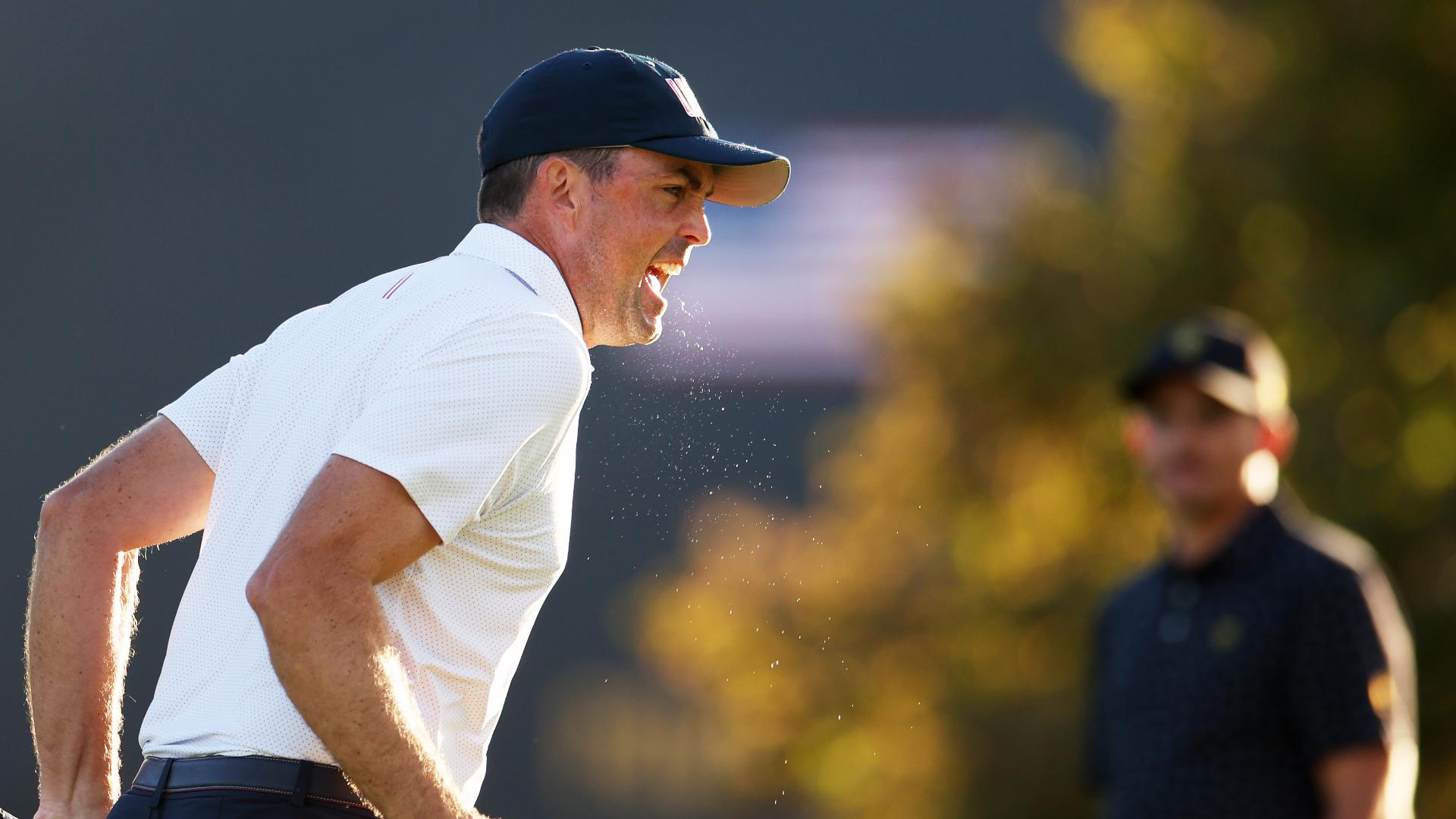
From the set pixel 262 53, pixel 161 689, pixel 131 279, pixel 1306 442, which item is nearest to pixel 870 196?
pixel 262 53

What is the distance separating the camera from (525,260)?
2219mm

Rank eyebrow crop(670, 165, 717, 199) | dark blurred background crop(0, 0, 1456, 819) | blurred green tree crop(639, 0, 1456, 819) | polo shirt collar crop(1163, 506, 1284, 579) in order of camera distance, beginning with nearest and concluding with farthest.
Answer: polo shirt collar crop(1163, 506, 1284, 579) < eyebrow crop(670, 165, 717, 199) < blurred green tree crop(639, 0, 1456, 819) < dark blurred background crop(0, 0, 1456, 819)

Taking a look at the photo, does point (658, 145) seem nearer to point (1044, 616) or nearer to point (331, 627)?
point (331, 627)

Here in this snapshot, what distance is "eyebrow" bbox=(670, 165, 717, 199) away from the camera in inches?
97.2

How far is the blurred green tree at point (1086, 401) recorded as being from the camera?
3.94m

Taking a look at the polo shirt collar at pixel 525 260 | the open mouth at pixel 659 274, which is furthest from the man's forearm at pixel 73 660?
the open mouth at pixel 659 274

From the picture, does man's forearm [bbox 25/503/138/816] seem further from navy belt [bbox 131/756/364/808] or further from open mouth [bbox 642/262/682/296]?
open mouth [bbox 642/262/682/296]

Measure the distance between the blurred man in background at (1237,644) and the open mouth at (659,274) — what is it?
780 mm

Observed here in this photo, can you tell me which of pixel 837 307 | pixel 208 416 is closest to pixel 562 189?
pixel 208 416

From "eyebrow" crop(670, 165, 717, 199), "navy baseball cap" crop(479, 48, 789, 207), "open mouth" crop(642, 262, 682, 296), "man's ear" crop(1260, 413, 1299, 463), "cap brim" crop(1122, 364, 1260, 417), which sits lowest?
"open mouth" crop(642, 262, 682, 296)

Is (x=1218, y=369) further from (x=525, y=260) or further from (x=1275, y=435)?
(x=525, y=260)

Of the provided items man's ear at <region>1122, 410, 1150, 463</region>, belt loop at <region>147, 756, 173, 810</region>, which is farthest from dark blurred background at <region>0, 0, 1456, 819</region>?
belt loop at <region>147, 756, 173, 810</region>

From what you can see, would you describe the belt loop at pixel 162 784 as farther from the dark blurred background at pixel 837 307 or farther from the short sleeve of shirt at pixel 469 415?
the dark blurred background at pixel 837 307

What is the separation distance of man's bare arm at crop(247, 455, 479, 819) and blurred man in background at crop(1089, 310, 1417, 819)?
2.99ft
